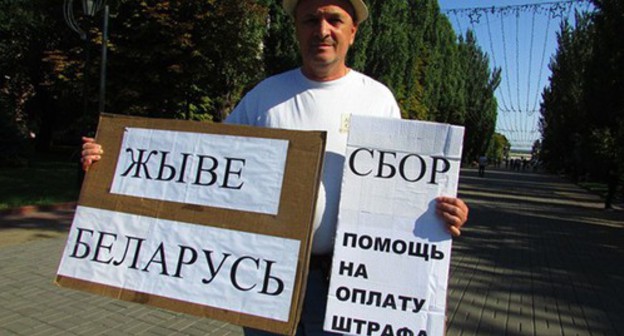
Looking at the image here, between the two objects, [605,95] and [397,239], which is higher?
[605,95]

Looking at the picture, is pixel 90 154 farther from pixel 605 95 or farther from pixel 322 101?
pixel 605 95

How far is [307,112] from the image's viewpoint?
2043 mm

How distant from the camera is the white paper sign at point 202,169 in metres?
1.92

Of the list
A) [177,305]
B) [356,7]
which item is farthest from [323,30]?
[177,305]

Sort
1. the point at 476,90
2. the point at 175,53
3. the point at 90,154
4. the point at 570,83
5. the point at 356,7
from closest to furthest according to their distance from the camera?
the point at 356,7
the point at 90,154
the point at 175,53
the point at 570,83
the point at 476,90

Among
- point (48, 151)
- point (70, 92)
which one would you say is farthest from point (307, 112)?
point (48, 151)

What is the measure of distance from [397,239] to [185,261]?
2.67 feet

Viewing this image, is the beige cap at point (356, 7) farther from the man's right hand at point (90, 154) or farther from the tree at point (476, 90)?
the tree at point (476, 90)

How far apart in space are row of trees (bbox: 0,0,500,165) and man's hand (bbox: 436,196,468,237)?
12.7 meters

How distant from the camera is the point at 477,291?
6.01m

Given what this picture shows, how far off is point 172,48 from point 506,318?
12815 mm

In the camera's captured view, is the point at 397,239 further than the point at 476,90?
No

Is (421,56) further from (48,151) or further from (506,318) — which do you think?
(506,318)

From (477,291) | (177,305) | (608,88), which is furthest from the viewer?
(608,88)
